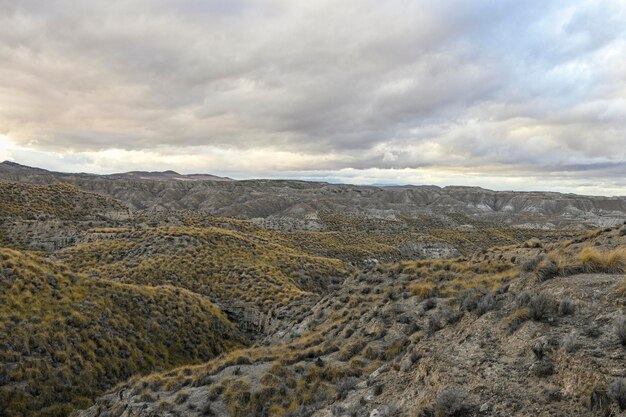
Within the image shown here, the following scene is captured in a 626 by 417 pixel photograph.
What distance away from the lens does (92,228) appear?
52.8 meters

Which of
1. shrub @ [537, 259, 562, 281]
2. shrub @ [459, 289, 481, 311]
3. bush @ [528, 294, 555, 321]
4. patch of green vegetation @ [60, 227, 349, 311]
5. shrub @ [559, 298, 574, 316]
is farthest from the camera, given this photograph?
patch of green vegetation @ [60, 227, 349, 311]

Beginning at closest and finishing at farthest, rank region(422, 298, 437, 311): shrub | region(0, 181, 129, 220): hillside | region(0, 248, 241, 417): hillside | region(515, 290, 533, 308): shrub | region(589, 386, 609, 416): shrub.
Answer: region(589, 386, 609, 416): shrub, region(515, 290, 533, 308): shrub, region(422, 298, 437, 311): shrub, region(0, 248, 241, 417): hillside, region(0, 181, 129, 220): hillside

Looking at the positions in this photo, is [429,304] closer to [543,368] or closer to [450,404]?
[543,368]

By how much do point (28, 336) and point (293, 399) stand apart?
47.0ft

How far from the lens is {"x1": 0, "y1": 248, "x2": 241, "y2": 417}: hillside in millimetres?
16297

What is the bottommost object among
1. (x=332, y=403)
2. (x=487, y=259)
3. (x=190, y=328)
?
(x=190, y=328)

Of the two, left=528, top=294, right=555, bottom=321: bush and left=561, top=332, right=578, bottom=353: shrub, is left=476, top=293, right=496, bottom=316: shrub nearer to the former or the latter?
left=528, top=294, right=555, bottom=321: bush

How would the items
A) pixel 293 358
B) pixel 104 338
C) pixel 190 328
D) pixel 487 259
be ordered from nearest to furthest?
pixel 293 358 → pixel 104 338 → pixel 487 259 → pixel 190 328

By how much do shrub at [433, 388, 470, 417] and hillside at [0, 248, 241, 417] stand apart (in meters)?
16.0

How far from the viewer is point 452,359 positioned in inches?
380

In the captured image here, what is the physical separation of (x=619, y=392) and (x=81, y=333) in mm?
22601

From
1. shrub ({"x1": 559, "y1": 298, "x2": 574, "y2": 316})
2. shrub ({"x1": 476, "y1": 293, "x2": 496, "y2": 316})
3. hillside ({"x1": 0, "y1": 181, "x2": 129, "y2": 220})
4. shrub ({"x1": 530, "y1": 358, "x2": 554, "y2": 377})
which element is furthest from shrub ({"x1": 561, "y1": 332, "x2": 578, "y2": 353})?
hillside ({"x1": 0, "y1": 181, "x2": 129, "y2": 220})

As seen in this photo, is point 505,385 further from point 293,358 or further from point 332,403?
point 293,358

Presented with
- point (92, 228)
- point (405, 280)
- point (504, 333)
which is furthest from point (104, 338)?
point (92, 228)
